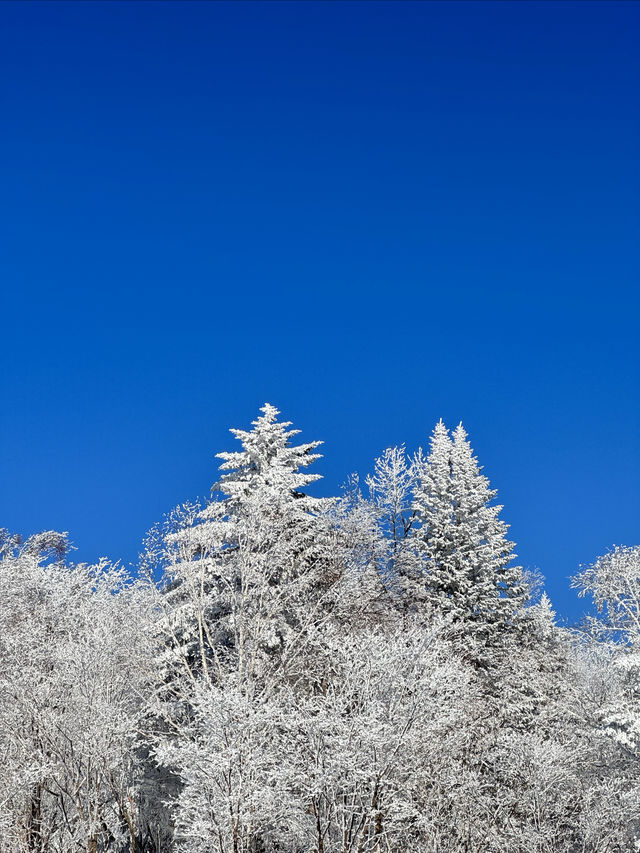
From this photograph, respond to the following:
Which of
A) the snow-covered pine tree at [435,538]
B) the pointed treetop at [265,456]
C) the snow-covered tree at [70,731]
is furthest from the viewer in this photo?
the snow-covered pine tree at [435,538]

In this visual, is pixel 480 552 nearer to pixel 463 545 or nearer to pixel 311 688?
pixel 463 545

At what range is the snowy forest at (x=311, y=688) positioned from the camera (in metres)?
14.9

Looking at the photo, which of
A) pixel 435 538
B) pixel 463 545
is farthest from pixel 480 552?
pixel 435 538

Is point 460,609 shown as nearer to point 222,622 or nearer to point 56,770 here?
point 222,622

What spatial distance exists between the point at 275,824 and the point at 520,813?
29.2ft

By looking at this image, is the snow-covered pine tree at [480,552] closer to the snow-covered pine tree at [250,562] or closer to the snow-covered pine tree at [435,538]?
the snow-covered pine tree at [435,538]

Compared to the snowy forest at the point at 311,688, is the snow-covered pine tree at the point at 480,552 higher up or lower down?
higher up

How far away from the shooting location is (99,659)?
18.7 meters

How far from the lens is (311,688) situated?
66.3ft

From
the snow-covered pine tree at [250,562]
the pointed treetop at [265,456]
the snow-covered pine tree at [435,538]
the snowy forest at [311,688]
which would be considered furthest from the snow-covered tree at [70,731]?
the snow-covered pine tree at [435,538]

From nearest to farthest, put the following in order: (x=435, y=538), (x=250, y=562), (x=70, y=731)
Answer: (x=70, y=731) → (x=250, y=562) → (x=435, y=538)

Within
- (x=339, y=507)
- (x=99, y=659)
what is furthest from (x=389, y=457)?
(x=99, y=659)

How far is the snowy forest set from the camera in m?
14.9

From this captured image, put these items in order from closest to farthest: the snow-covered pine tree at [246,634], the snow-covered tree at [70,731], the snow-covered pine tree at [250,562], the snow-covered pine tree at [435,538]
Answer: the snow-covered pine tree at [246,634]
the snow-covered tree at [70,731]
the snow-covered pine tree at [250,562]
the snow-covered pine tree at [435,538]
